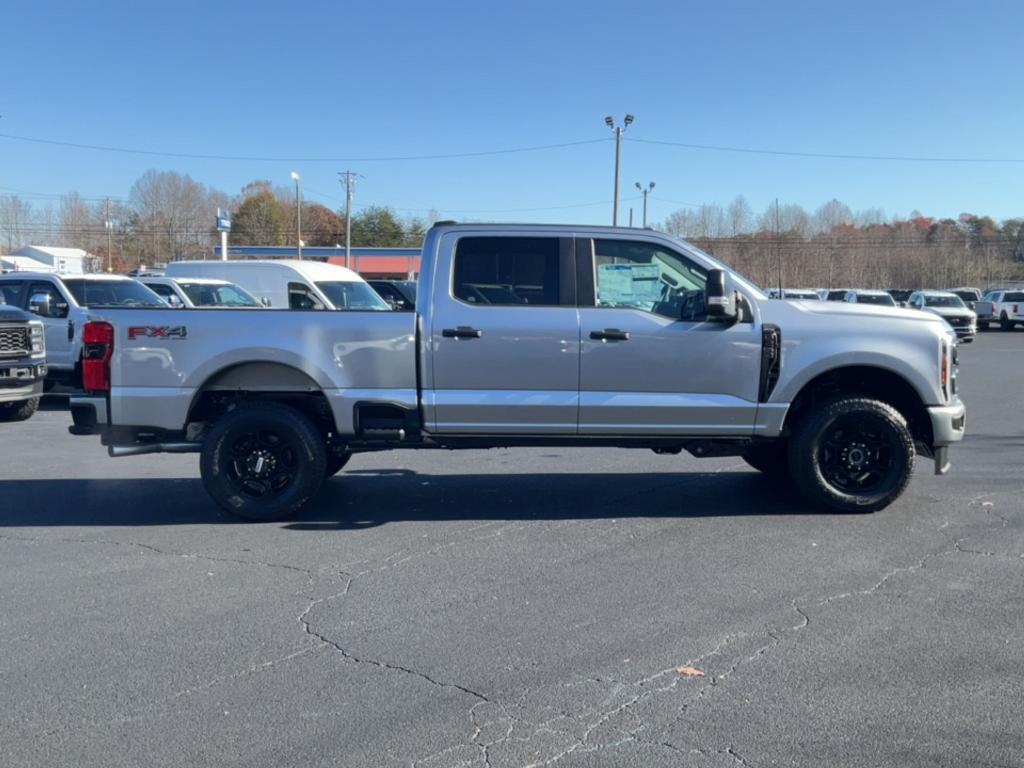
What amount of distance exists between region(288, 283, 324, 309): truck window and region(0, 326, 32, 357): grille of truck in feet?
27.3

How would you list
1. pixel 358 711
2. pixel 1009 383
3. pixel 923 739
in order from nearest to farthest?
pixel 923 739 < pixel 358 711 < pixel 1009 383

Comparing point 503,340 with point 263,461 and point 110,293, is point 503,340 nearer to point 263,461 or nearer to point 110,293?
point 263,461

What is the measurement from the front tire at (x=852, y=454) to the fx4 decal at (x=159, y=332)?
4614 mm

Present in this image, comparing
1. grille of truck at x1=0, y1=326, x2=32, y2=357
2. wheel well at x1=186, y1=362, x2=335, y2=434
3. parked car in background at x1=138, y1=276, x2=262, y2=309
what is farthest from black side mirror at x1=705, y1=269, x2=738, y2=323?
parked car in background at x1=138, y1=276, x2=262, y2=309

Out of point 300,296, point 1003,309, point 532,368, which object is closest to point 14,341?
point 532,368

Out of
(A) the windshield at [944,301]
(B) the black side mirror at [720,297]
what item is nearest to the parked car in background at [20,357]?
(B) the black side mirror at [720,297]

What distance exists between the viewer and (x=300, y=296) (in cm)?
2072

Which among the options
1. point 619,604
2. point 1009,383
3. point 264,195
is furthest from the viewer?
point 264,195

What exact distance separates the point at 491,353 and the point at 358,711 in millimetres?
3382

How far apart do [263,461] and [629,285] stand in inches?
120

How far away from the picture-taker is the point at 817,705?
392cm

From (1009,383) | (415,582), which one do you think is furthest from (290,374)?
(1009,383)

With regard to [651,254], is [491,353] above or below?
below

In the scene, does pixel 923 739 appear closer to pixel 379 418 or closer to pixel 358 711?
pixel 358 711
